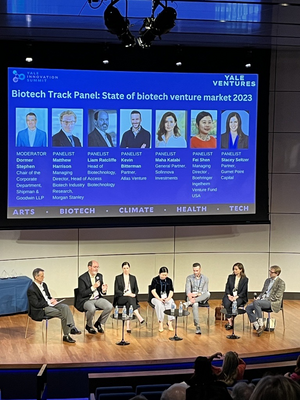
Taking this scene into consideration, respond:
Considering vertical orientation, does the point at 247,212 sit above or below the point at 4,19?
below

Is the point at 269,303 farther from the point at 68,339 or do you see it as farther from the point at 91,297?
the point at 68,339

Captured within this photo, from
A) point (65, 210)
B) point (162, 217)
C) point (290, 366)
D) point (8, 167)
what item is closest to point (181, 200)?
point (162, 217)

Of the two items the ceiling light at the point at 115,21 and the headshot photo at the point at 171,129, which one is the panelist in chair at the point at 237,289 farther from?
the ceiling light at the point at 115,21

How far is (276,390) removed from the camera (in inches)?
95.3

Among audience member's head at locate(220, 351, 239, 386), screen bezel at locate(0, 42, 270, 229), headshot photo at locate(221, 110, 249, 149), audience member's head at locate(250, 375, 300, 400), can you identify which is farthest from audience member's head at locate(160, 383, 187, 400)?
headshot photo at locate(221, 110, 249, 149)

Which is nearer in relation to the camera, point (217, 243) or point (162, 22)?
point (162, 22)

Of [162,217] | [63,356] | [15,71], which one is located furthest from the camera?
[162,217]

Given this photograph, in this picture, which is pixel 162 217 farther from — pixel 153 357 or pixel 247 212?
pixel 153 357

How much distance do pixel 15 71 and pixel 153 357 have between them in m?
4.26

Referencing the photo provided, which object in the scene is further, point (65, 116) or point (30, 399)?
point (65, 116)

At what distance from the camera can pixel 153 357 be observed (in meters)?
7.03

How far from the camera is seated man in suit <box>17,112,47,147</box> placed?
8555mm

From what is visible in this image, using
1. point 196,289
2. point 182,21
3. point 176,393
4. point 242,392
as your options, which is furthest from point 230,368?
point 182,21

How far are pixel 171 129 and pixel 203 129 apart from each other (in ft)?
1.58
